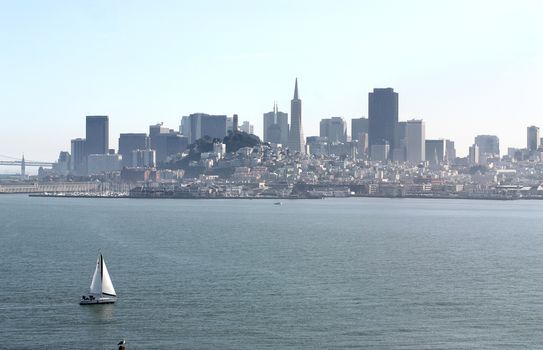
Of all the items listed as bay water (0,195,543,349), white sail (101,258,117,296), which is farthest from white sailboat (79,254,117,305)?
bay water (0,195,543,349)

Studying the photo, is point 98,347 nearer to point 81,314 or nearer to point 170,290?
point 81,314

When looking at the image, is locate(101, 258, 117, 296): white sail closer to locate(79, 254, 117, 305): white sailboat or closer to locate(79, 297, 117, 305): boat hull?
locate(79, 254, 117, 305): white sailboat

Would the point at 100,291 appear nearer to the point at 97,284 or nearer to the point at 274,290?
the point at 97,284

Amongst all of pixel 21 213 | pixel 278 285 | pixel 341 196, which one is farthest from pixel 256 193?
pixel 278 285

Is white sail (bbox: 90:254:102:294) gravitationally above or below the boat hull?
above

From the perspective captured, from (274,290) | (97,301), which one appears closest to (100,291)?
(97,301)

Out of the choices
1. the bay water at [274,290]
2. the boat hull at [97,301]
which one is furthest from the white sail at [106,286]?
the bay water at [274,290]

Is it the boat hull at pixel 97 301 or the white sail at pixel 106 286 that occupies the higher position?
the white sail at pixel 106 286

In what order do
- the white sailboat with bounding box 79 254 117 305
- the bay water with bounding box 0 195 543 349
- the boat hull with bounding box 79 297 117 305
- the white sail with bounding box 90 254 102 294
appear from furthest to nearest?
the white sail with bounding box 90 254 102 294, the white sailboat with bounding box 79 254 117 305, the boat hull with bounding box 79 297 117 305, the bay water with bounding box 0 195 543 349

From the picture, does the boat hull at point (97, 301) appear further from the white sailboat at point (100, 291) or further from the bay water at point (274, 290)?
the bay water at point (274, 290)
